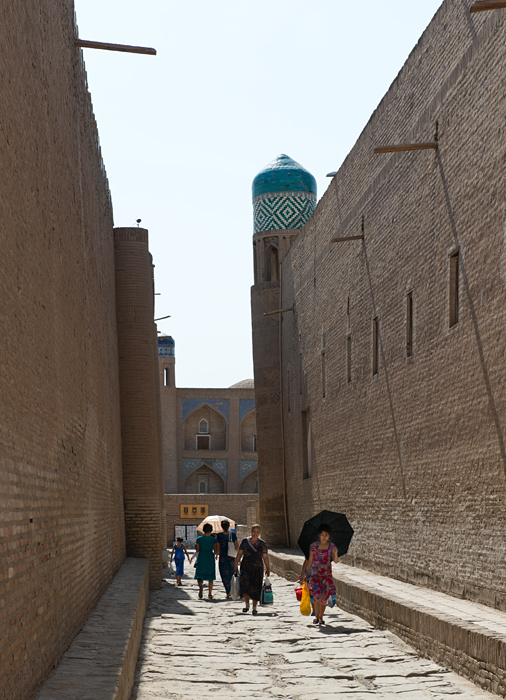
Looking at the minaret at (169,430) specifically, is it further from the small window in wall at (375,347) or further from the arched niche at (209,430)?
the small window in wall at (375,347)

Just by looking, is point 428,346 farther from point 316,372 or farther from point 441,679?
point 316,372

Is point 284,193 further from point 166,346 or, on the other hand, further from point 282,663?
point 166,346

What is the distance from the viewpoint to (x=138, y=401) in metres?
16.8

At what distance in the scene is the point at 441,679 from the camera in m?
6.90

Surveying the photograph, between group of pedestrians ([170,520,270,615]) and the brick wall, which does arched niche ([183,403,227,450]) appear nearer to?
the brick wall

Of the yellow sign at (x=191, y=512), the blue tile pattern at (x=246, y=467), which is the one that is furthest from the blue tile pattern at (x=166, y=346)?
the yellow sign at (x=191, y=512)

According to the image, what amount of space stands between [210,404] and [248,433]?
234 centimetres

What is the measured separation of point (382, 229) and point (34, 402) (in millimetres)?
9300

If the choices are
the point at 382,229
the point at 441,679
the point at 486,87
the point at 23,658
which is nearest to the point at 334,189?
the point at 382,229

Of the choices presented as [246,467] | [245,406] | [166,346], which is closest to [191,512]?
[246,467]

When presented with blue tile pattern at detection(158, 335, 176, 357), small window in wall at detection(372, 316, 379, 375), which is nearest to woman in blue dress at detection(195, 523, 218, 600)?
small window in wall at detection(372, 316, 379, 375)

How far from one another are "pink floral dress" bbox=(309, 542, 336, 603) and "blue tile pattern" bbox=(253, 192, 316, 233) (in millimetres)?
A: 17588

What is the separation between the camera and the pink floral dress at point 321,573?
31.7 ft

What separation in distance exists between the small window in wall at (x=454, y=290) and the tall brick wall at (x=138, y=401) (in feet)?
24.6
